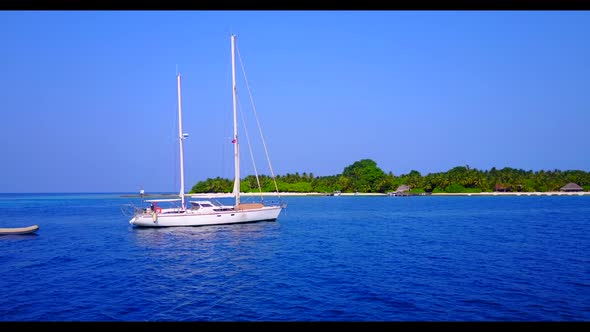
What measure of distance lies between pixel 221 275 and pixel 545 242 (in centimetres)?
1991

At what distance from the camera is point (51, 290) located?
15117mm

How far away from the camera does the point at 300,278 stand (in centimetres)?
1616

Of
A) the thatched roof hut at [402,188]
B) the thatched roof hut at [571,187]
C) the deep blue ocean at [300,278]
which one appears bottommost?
the deep blue ocean at [300,278]

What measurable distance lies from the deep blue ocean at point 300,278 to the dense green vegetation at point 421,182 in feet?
360

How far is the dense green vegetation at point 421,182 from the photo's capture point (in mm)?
133625

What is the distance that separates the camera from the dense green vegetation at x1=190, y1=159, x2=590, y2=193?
13362 cm

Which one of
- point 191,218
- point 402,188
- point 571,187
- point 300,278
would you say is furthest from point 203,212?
point 571,187

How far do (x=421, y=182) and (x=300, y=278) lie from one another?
130659 millimetres

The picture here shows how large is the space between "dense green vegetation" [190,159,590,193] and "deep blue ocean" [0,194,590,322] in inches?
4321

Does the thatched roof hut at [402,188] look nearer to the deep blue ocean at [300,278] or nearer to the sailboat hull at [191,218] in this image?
the sailboat hull at [191,218]

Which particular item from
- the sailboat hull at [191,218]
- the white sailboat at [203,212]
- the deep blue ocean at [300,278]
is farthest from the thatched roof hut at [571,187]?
the sailboat hull at [191,218]

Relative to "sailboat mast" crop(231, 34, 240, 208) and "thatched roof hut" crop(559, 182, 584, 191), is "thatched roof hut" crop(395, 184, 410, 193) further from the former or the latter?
"sailboat mast" crop(231, 34, 240, 208)

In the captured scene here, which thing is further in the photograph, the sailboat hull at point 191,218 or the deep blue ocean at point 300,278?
the sailboat hull at point 191,218

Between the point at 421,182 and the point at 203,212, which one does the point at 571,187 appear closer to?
the point at 421,182
